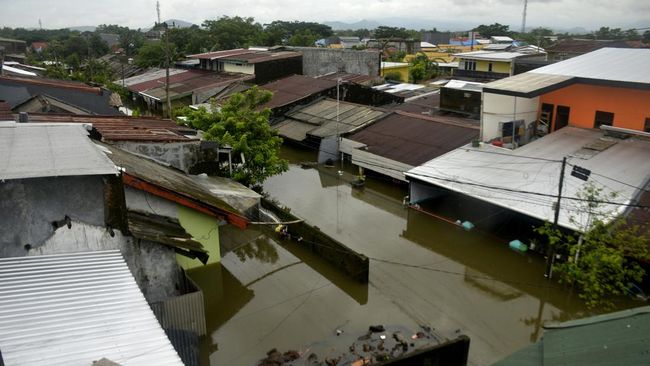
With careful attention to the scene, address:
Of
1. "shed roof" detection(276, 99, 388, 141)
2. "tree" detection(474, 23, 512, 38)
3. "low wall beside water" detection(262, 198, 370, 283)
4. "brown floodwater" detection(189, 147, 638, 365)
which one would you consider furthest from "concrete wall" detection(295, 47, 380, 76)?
"tree" detection(474, 23, 512, 38)

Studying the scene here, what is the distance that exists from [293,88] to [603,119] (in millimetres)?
20900

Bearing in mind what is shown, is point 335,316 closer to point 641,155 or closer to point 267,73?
point 641,155

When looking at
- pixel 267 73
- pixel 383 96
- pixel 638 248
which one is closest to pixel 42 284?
pixel 638 248

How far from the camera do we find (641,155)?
1666 cm

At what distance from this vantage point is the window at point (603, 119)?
19047 mm

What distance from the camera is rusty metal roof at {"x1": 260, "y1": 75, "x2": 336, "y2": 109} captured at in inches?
1261

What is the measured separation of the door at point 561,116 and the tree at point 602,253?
8.38 m

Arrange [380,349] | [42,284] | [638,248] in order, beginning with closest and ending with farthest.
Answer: [42,284] < [380,349] < [638,248]

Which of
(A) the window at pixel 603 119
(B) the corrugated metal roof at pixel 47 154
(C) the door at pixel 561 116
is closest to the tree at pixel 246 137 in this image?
(B) the corrugated metal roof at pixel 47 154

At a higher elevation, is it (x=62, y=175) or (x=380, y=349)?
(x=62, y=175)

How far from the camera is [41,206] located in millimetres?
8422

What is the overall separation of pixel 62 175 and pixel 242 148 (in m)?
10.7

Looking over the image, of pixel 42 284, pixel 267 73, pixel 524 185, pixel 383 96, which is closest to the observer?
pixel 42 284

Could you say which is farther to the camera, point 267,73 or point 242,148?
point 267,73
